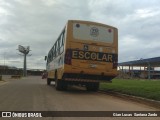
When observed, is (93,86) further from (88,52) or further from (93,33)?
(93,33)

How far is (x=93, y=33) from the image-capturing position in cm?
2108

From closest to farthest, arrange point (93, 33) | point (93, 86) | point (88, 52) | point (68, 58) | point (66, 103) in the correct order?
point (66, 103)
point (68, 58)
point (88, 52)
point (93, 33)
point (93, 86)

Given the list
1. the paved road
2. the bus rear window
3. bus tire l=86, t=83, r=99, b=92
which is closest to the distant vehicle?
the bus rear window

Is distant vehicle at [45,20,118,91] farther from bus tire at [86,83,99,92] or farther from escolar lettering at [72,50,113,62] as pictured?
bus tire at [86,83,99,92]

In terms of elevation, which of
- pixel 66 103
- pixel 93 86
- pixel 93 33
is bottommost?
pixel 66 103

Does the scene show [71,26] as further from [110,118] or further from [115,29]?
[110,118]

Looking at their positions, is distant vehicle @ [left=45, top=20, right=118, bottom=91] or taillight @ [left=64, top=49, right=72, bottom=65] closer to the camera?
taillight @ [left=64, top=49, right=72, bottom=65]

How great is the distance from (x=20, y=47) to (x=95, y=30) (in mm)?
123680

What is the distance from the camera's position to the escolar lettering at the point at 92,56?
2044 centimetres

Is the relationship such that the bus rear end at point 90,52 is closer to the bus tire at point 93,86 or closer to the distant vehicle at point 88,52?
the distant vehicle at point 88,52

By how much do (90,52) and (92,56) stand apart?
26 cm

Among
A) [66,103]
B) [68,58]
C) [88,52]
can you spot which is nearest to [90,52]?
[88,52]

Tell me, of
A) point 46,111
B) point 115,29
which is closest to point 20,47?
point 115,29

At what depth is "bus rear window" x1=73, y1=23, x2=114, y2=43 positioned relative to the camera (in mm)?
20712
